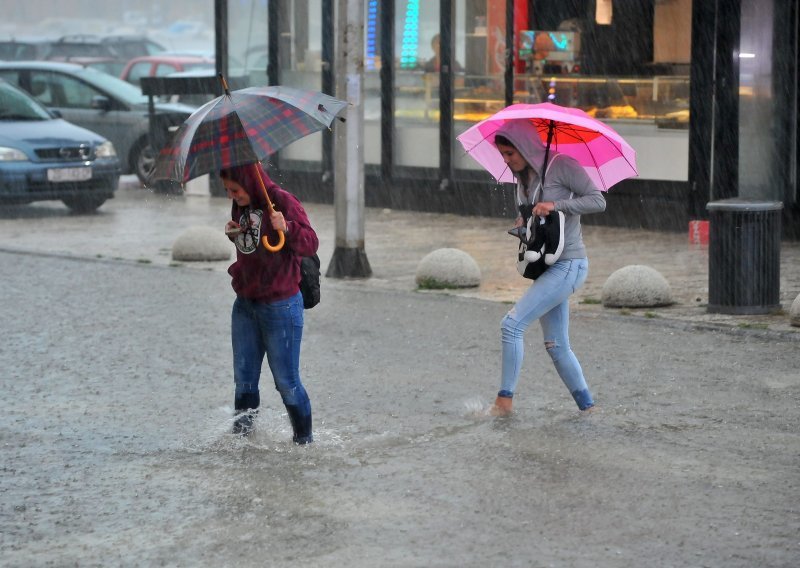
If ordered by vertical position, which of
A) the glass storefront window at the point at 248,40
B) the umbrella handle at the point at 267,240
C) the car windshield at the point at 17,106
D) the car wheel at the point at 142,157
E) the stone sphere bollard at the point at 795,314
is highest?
the glass storefront window at the point at 248,40

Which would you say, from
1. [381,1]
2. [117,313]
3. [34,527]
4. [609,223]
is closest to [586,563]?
[34,527]

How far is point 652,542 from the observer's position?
5.45 metres

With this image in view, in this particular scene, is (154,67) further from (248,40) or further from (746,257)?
(746,257)

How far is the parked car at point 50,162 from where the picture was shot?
17891 millimetres

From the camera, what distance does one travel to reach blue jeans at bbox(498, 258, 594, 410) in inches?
290

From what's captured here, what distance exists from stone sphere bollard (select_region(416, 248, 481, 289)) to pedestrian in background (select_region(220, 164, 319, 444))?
510 centimetres

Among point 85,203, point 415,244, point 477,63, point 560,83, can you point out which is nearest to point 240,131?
point 415,244

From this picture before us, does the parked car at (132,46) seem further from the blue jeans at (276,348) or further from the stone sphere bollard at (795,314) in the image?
the blue jeans at (276,348)

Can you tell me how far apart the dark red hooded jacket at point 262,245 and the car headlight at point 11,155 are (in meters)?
11.9

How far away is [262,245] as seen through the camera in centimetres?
652

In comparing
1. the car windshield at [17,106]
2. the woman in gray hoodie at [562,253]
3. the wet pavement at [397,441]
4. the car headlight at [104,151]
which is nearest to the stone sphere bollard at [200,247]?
the wet pavement at [397,441]

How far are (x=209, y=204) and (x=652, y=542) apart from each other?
585 inches

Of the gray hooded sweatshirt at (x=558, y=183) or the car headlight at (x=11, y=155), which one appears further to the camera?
the car headlight at (x=11, y=155)

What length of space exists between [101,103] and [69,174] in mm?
3579
